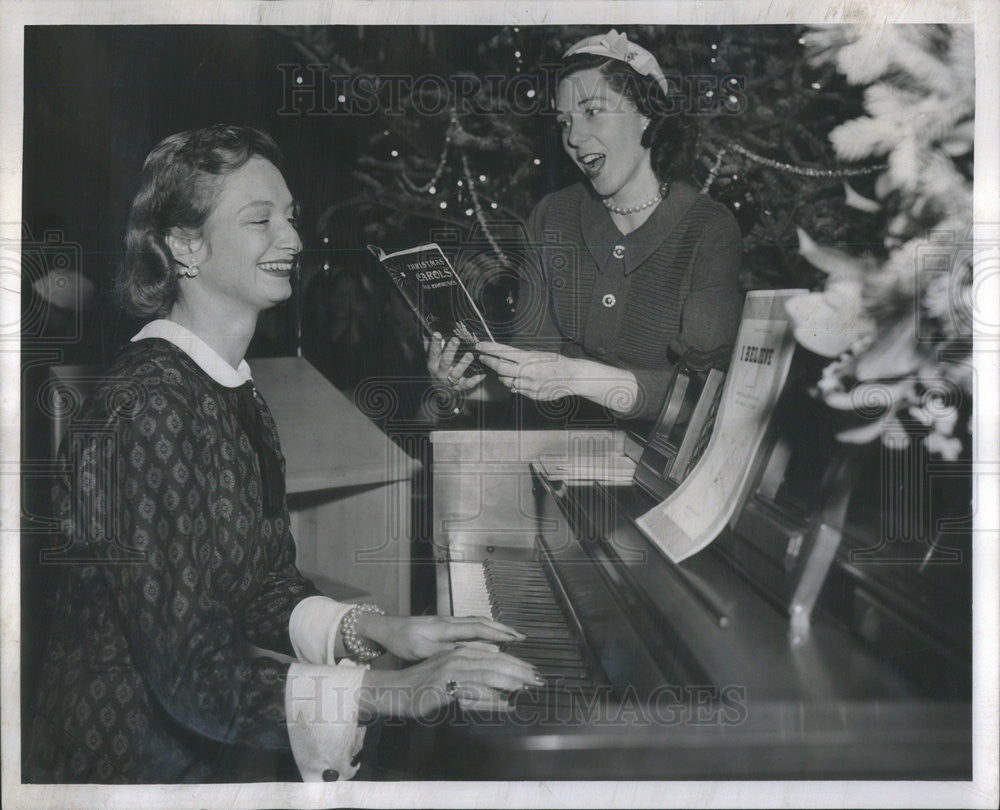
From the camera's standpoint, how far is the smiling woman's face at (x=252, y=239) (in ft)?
7.42

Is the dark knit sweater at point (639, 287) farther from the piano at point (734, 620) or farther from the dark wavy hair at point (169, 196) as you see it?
the dark wavy hair at point (169, 196)

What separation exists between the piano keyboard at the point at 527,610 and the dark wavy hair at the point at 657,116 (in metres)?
1.11

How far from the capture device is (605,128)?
7.61 feet

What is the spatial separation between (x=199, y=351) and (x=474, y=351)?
2.33ft

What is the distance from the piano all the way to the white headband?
0.91 meters

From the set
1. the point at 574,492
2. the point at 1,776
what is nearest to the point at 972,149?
the point at 574,492

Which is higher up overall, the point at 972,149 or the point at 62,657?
the point at 972,149

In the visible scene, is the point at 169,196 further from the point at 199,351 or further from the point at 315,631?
the point at 315,631

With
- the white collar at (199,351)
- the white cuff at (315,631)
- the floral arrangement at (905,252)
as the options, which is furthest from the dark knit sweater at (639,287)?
the white cuff at (315,631)

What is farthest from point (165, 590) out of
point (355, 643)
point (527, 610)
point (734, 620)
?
point (734, 620)

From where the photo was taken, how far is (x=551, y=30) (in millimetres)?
2338

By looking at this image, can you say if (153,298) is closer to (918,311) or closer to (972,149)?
(918,311)

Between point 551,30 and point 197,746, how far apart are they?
211cm

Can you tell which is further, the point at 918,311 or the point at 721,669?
the point at 918,311
